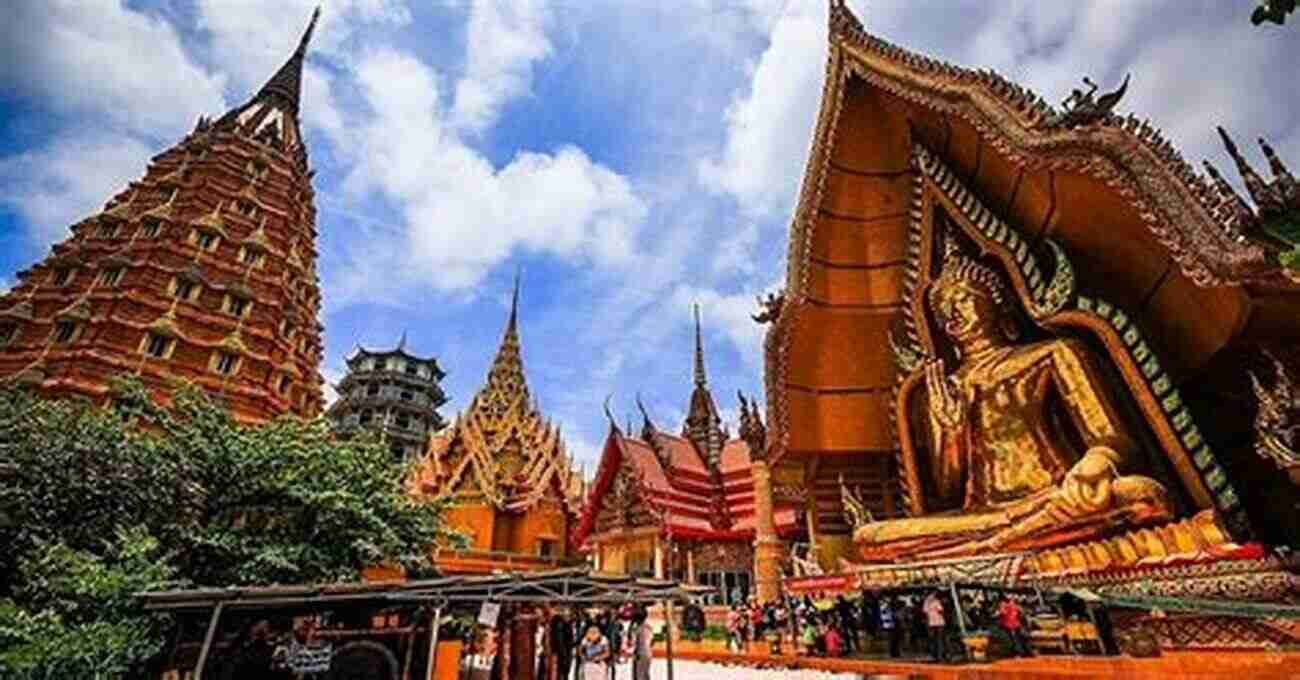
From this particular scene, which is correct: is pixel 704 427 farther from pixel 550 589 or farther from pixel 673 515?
pixel 550 589

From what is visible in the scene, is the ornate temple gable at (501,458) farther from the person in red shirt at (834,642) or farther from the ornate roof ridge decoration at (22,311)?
the person in red shirt at (834,642)

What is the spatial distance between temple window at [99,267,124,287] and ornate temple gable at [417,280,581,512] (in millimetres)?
11135

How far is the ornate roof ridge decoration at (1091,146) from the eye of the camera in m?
5.32

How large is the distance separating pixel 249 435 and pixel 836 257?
386 inches

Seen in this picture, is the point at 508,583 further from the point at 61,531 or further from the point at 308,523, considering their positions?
the point at 61,531

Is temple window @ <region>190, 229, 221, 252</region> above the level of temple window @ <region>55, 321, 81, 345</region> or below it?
above

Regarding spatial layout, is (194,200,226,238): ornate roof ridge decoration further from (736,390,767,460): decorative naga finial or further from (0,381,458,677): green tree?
(736,390,767,460): decorative naga finial

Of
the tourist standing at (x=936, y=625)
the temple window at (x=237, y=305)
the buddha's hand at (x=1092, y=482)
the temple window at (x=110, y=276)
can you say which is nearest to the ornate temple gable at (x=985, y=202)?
the buddha's hand at (x=1092, y=482)

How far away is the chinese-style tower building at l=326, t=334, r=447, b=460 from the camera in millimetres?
47406

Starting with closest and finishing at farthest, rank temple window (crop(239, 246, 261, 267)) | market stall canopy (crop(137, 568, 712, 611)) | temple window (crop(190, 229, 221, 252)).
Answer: market stall canopy (crop(137, 568, 712, 611))
temple window (crop(190, 229, 221, 252))
temple window (crop(239, 246, 261, 267))

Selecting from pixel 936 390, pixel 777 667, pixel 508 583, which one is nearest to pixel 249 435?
pixel 508 583

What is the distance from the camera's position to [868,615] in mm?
8938

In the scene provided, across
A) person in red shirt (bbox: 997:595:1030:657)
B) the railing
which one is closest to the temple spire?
the railing

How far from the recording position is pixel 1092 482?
6.87 m
